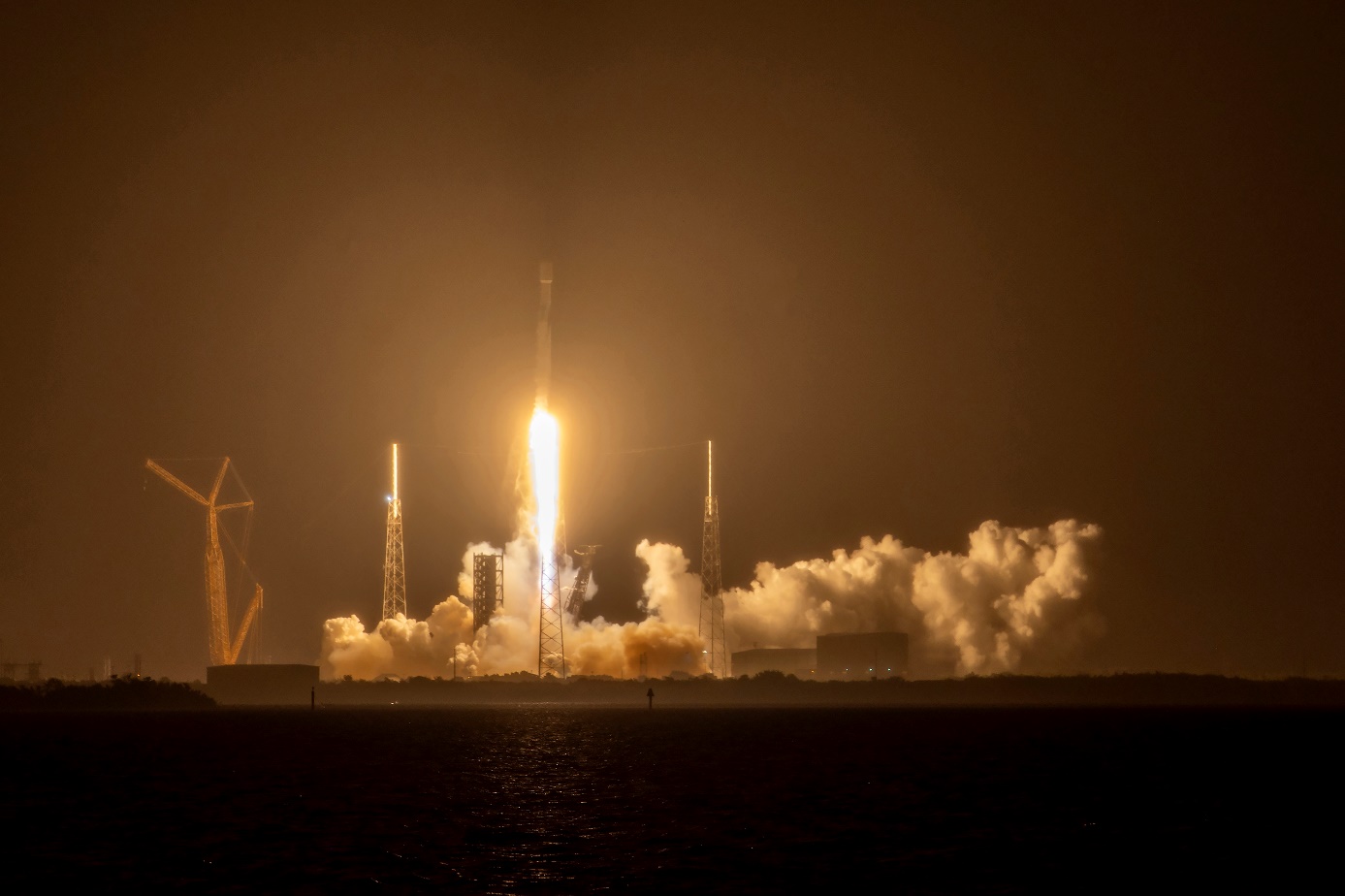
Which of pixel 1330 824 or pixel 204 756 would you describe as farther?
pixel 204 756

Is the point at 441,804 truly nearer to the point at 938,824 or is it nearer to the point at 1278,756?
the point at 938,824

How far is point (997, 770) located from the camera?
120m

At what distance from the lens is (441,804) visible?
92438 mm

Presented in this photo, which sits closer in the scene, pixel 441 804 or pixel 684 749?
pixel 441 804

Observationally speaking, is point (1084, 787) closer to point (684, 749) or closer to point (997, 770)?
point (997, 770)

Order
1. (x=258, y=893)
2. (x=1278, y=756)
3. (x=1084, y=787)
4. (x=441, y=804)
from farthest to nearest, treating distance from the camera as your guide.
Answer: (x=1278, y=756)
(x=1084, y=787)
(x=441, y=804)
(x=258, y=893)

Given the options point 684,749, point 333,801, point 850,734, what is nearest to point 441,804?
point 333,801

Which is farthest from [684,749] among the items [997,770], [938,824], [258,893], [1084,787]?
[258,893]

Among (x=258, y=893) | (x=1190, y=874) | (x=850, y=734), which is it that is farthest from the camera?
(x=850, y=734)

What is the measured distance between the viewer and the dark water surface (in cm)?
6253

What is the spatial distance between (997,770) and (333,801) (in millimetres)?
54380

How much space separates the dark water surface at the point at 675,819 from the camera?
62531 mm

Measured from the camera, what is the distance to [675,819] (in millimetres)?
82750

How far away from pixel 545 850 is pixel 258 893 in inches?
658
